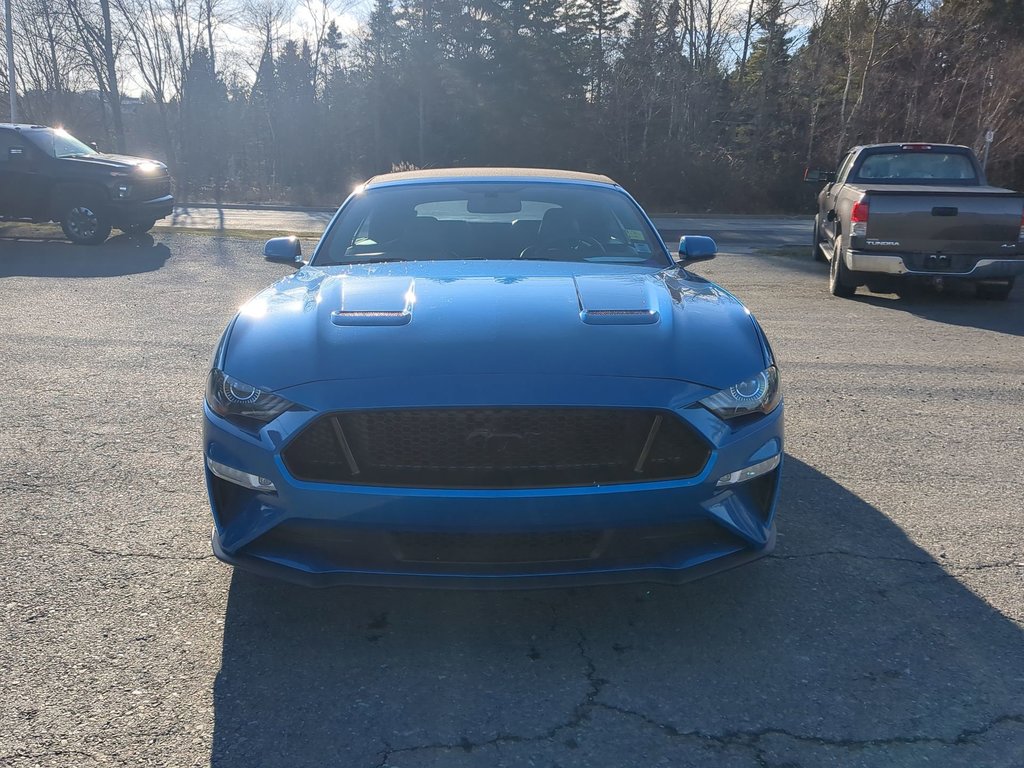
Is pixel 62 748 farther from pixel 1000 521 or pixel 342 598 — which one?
Result: pixel 1000 521

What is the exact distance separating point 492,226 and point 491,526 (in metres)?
2.25

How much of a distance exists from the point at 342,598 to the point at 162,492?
4.78ft

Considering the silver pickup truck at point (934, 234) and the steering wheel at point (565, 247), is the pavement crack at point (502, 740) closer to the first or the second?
the steering wheel at point (565, 247)

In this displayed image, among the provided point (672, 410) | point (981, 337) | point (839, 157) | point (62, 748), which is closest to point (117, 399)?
point (62, 748)

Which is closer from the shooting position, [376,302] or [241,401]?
[241,401]

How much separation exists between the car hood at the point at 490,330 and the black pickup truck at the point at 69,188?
12.4 m

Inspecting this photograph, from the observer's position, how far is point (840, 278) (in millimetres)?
10562

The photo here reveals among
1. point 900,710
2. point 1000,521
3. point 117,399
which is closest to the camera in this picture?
point 900,710

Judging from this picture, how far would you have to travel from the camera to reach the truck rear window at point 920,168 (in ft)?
37.8

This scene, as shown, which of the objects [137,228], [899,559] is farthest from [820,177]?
[137,228]

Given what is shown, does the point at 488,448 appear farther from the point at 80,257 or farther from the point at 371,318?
the point at 80,257

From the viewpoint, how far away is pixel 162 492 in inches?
167

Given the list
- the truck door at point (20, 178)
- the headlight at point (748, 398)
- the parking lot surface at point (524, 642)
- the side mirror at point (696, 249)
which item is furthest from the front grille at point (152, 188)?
the headlight at point (748, 398)

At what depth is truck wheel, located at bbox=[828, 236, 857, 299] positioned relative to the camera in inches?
413
